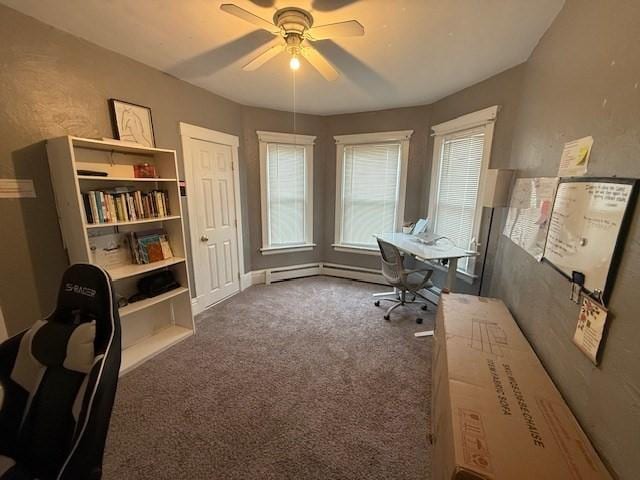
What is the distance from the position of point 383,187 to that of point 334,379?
2736mm

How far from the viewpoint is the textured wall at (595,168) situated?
0.76 m

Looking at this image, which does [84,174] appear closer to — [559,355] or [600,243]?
[600,243]

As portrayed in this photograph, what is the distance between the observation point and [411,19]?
1.66 m

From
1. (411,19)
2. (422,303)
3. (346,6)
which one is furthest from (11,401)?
(422,303)

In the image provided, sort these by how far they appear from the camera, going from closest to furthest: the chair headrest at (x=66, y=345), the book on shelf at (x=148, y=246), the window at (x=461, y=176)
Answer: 1. the chair headrest at (x=66, y=345)
2. the book on shelf at (x=148, y=246)
3. the window at (x=461, y=176)

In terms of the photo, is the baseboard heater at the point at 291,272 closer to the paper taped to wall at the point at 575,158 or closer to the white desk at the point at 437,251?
the white desk at the point at 437,251

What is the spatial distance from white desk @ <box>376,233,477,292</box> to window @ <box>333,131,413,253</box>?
28.9 inches

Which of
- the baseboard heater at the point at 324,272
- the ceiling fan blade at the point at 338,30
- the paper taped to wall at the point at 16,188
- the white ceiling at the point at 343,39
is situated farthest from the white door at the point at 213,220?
the ceiling fan blade at the point at 338,30

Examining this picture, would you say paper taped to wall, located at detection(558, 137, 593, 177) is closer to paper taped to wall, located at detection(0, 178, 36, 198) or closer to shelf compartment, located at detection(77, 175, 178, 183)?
shelf compartment, located at detection(77, 175, 178, 183)

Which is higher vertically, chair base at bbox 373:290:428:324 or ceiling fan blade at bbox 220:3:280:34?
ceiling fan blade at bbox 220:3:280:34

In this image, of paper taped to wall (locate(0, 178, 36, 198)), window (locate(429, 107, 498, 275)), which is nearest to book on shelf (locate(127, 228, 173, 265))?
paper taped to wall (locate(0, 178, 36, 198))

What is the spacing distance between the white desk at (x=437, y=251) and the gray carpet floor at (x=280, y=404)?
2.33 feet

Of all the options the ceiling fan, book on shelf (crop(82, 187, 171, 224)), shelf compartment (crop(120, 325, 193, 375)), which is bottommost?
shelf compartment (crop(120, 325, 193, 375))

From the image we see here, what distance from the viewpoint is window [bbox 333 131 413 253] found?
12.1 feet
